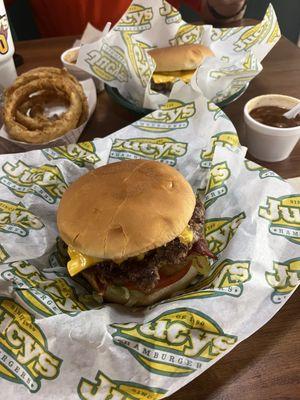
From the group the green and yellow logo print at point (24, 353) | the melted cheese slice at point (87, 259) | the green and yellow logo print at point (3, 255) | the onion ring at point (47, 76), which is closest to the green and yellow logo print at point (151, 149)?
the onion ring at point (47, 76)

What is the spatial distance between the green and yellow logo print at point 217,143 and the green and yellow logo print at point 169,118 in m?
0.13

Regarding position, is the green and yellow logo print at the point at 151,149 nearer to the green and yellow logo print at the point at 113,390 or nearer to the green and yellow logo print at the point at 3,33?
the green and yellow logo print at the point at 3,33

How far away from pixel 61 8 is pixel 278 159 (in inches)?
64.0

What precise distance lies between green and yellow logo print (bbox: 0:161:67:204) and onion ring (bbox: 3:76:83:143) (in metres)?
0.16

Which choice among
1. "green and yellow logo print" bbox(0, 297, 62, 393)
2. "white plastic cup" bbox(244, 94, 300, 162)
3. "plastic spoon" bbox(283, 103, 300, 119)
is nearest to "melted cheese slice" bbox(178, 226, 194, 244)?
"green and yellow logo print" bbox(0, 297, 62, 393)

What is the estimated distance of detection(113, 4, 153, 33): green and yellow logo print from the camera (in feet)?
5.10

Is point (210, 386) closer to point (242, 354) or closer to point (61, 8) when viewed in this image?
point (242, 354)

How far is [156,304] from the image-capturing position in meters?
0.87

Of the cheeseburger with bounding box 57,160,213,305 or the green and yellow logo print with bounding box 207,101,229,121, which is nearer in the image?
the cheeseburger with bounding box 57,160,213,305

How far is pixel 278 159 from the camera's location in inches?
48.0

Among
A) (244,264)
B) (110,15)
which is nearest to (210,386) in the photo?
(244,264)

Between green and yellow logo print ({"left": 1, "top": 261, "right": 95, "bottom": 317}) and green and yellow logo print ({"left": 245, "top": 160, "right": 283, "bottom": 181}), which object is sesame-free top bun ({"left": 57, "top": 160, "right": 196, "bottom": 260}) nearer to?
green and yellow logo print ({"left": 1, "top": 261, "right": 95, "bottom": 317})

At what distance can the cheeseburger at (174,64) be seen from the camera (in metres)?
1.49

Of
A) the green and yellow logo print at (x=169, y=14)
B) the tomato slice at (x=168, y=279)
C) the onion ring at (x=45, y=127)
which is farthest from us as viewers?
the green and yellow logo print at (x=169, y=14)
